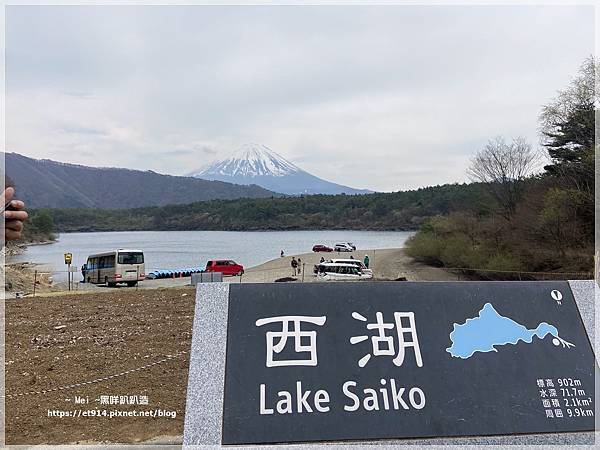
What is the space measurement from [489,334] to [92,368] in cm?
406

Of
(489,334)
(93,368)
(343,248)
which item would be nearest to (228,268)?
(343,248)

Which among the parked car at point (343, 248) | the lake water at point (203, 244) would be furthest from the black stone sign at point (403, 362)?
the parked car at point (343, 248)

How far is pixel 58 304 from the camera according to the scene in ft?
32.8

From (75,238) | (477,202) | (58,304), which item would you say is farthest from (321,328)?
(75,238)

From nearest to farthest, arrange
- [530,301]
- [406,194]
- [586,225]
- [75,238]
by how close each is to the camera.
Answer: [530,301], [586,225], [406,194], [75,238]

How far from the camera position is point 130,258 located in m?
21.7

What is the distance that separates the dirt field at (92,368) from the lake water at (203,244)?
26825 mm

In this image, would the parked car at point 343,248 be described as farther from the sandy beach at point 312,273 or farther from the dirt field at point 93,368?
the dirt field at point 93,368

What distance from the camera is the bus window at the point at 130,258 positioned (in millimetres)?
21516

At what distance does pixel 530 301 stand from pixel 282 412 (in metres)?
1.97

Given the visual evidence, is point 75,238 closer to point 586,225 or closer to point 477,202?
point 477,202

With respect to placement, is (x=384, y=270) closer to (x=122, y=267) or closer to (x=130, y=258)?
(x=130, y=258)

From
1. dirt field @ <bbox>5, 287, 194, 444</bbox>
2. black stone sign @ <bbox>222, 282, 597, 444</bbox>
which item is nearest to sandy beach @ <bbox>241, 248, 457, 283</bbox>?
dirt field @ <bbox>5, 287, 194, 444</bbox>

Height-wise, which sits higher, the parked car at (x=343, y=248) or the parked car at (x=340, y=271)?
the parked car at (x=340, y=271)
